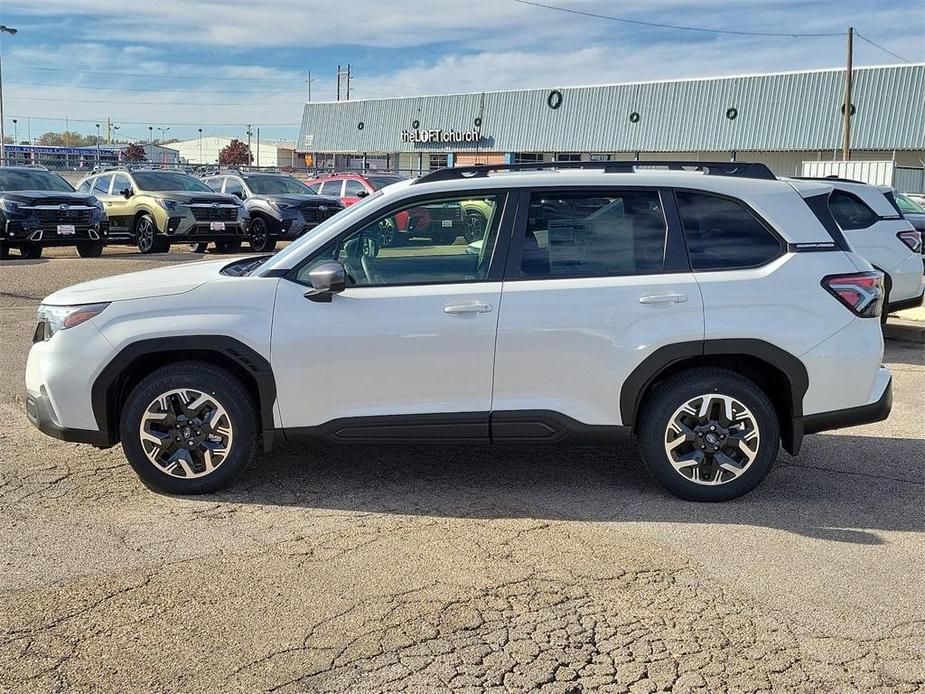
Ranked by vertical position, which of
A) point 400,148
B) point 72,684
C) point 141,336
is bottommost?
point 72,684

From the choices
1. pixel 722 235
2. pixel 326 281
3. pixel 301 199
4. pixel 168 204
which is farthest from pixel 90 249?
pixel 722 235

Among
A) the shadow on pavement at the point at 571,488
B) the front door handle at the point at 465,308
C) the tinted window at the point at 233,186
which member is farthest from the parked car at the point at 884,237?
the tinted window at the point at 233,186

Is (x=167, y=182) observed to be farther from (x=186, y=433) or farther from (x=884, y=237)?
(x=186, y=433)

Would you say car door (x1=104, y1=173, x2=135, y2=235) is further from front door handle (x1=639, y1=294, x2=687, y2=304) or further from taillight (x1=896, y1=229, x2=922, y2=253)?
front door handle (x1=639, y1=294, x2=687, y2=304)

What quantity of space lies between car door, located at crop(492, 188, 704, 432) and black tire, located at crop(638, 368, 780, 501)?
0.22 m

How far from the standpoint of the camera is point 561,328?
5012 millimetres

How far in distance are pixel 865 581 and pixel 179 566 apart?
3.01m

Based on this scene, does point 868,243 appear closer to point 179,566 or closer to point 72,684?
point 179,566

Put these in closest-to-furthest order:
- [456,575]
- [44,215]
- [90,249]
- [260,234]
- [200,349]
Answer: [456,575]
[200,349]
[44,215]
[90,249]
[260,234]

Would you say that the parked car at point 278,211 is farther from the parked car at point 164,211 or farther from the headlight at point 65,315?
the headlight at point 65,315

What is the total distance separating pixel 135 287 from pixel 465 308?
5.98 feet

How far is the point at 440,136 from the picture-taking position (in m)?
67.8

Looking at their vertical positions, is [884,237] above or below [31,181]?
below

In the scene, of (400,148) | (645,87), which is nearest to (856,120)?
(645,87)
